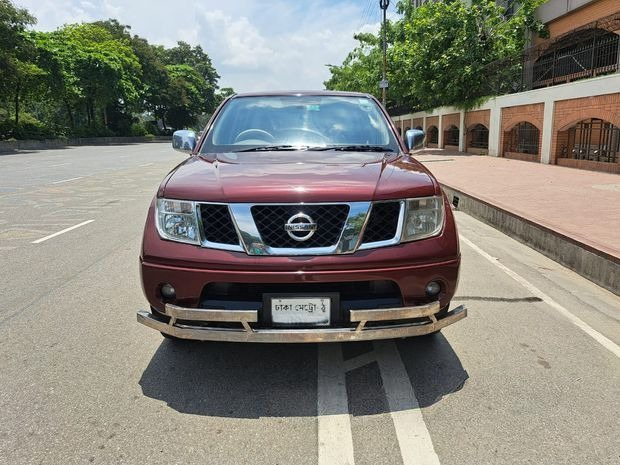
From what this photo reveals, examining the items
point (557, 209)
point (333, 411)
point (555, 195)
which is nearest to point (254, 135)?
point (333, 411)

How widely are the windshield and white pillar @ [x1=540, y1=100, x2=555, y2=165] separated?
1461cm

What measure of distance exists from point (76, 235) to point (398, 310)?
630 centimetres

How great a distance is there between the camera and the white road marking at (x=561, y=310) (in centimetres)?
397

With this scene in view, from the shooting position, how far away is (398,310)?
9.44 ft

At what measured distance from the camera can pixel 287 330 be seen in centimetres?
286

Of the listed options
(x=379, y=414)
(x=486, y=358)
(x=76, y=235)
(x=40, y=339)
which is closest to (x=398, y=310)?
(x=379, y=414)

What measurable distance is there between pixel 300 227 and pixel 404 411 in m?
1.18

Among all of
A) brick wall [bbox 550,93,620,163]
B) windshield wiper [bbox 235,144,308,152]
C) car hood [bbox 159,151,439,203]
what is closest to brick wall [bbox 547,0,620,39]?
brick wall [bbox 550,93,620,163]

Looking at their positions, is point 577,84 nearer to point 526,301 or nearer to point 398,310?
point 526,301

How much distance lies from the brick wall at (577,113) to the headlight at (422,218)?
1315cm

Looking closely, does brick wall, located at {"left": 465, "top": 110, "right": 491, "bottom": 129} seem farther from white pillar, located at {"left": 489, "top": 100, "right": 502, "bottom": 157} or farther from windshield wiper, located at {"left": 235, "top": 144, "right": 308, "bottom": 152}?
windshield wiper, located at {"left": 235, "top": 144, "right": 308, "bottom": 152}

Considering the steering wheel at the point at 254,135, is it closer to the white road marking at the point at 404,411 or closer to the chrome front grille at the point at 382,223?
the chrome front grille at the point at 382,223

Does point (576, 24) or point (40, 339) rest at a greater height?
point (576, 24)

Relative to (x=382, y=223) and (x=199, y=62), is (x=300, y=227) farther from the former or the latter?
(x=199, y=62)
